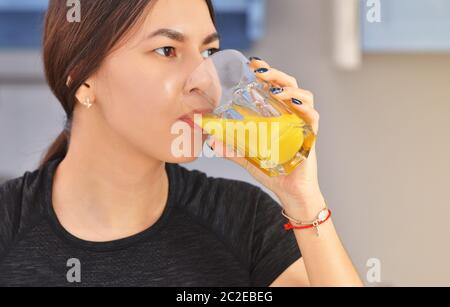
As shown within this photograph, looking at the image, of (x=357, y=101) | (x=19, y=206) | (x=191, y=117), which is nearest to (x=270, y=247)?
(x=191, y=117)

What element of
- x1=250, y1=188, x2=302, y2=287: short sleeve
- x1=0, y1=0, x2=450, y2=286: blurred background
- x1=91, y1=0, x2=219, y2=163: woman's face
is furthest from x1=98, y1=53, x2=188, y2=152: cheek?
x1=0, y1=0, x2=450, y2=286: blurred background

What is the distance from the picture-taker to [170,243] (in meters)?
0.97

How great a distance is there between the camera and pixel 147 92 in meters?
0.91

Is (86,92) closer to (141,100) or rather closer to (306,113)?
(141,100)

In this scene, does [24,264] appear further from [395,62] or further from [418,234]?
[395,62]

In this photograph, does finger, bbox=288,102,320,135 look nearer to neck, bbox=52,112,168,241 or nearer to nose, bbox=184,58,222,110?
nose, bbox=184,58,222,110

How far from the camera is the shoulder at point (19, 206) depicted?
95 centimetres

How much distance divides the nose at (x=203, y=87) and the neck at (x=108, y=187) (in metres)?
0.14

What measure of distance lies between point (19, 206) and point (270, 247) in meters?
0.36

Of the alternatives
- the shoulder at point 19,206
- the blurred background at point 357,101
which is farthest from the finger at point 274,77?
the blurred background at point 357,101

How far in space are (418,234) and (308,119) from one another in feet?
2.18

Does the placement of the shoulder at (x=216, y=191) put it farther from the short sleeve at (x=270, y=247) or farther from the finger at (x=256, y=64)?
the finger at (x=256, y=64)

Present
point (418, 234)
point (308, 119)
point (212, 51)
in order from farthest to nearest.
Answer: point (418, 234) → point (212, 51) → point (308, 119)
